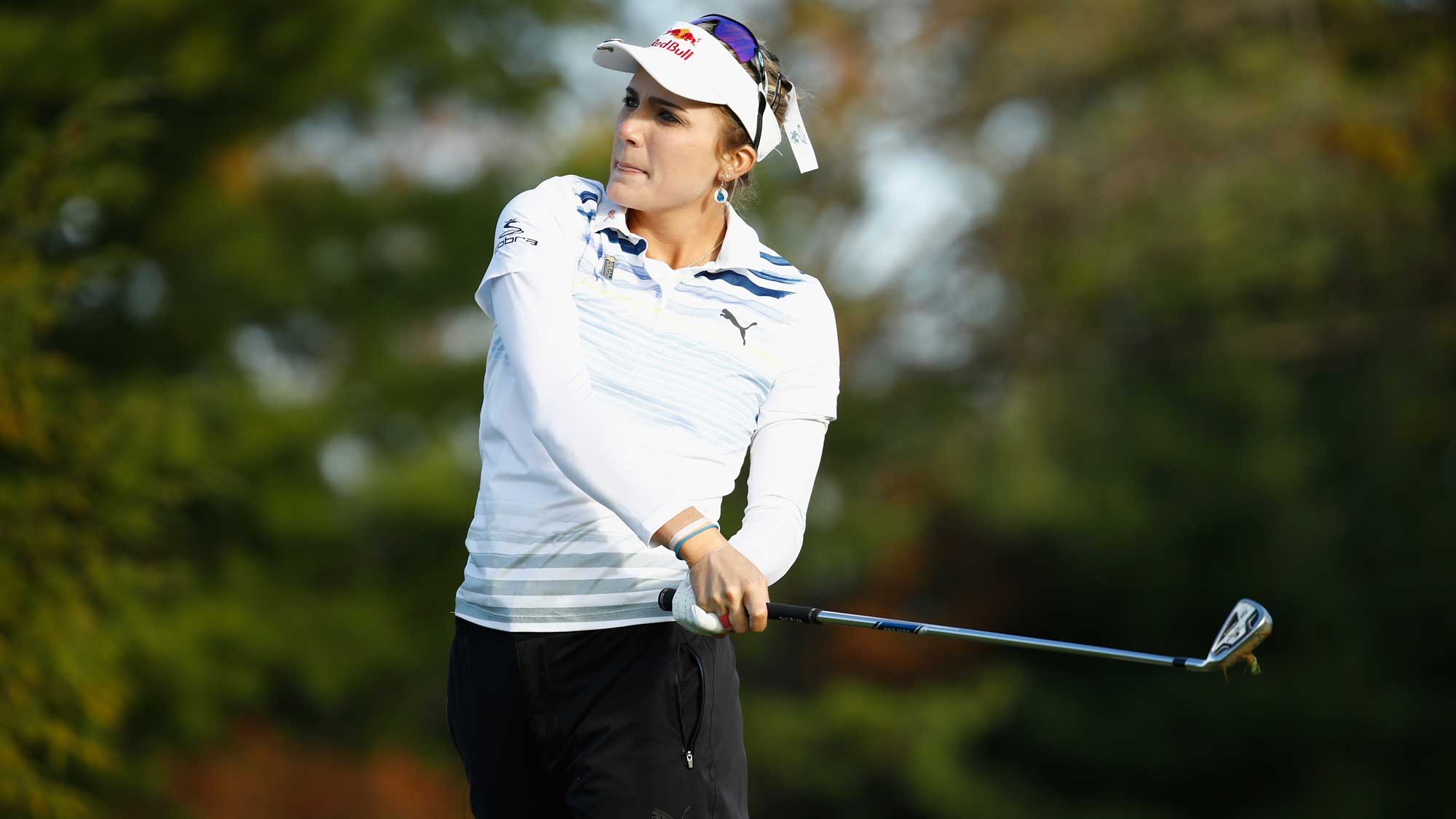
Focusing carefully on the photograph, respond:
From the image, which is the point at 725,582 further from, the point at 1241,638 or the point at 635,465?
the point at 1241,638

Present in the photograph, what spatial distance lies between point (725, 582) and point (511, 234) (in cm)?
68

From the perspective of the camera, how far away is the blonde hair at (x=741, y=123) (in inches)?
113

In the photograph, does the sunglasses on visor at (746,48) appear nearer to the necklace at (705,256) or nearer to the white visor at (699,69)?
the white visor at (699,69)

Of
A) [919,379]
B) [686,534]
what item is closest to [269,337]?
[919,379]

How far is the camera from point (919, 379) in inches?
656

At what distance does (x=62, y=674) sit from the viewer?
20.2 feet

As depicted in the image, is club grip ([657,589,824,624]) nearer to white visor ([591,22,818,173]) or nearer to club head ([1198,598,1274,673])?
club head ([1198,598,1274,673])

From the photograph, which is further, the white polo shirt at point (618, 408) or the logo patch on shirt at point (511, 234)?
the logo patch on shirt at point (511, 234)

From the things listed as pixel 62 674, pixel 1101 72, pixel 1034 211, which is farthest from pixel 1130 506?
pixel 62 674

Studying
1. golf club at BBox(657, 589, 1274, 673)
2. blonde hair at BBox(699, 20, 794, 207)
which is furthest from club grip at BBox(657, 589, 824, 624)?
blonde hair at BBox(699, 20, 794, 207)

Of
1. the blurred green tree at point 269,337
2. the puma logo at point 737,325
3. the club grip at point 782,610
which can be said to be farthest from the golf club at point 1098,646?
the blurred green tree at point 269,337

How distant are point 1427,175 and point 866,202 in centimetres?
504

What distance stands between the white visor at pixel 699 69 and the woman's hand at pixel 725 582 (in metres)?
0.77

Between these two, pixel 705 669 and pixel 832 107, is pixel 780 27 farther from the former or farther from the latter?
pixel 705 669
